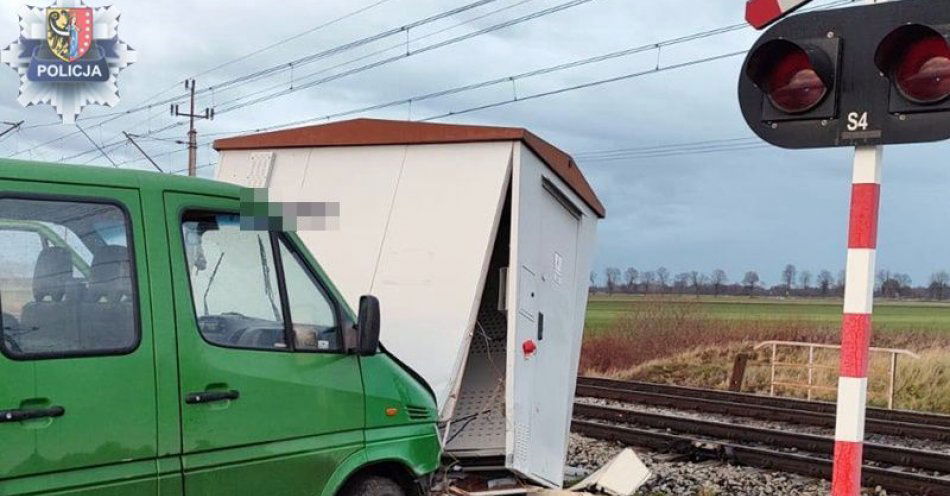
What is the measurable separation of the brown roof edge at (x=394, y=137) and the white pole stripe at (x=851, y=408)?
293cm

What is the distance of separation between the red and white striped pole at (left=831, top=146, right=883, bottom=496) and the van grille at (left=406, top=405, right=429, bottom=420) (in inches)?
87.2

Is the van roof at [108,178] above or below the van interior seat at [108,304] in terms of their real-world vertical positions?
above

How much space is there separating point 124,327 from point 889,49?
135 inches

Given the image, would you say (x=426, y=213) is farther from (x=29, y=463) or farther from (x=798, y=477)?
(x=798, y=477)

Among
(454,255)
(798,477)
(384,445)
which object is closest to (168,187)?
(384,445)

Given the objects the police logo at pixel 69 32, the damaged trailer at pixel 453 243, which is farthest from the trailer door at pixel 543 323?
the police logo at pixel 69 32

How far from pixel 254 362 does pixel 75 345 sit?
900 mm

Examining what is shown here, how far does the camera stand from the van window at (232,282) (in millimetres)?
4434

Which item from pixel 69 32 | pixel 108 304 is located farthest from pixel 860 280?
pixel 69 32

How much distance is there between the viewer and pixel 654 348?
2786cm

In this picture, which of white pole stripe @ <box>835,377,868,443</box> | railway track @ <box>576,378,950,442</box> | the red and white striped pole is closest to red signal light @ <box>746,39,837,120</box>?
the red and white striped pole

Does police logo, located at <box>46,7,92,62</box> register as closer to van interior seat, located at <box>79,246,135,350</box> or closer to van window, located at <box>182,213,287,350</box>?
van window, located at <box>182,213,287,350</box>

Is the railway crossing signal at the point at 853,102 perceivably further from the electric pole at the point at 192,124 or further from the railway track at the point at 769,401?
the electric pole at the point at 192,124

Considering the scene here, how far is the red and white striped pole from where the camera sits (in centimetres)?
432
